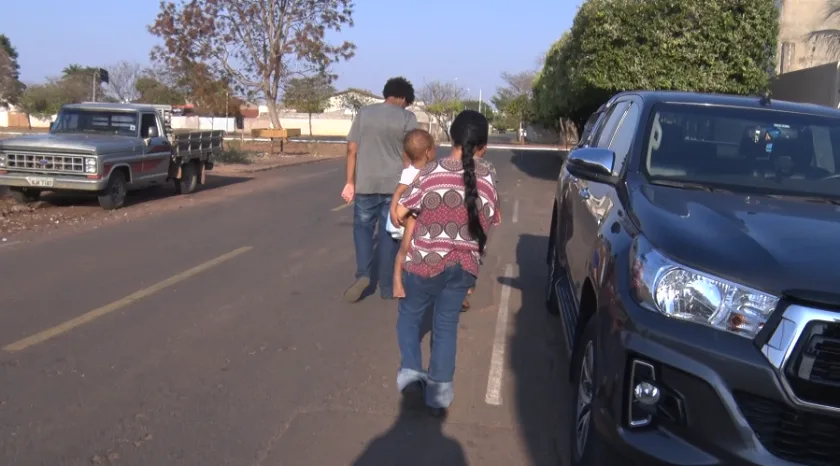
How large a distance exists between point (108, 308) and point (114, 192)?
7693mm

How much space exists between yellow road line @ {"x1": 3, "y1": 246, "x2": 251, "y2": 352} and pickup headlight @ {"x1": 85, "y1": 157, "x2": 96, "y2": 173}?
4.94 metres

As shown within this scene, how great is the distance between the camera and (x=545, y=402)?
17.3ft

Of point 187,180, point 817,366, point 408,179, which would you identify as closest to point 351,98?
point 187,180

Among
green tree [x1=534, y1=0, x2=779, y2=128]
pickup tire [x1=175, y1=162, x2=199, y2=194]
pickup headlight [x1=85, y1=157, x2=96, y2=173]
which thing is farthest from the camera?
green tree [x1=534, y1=0, x2=779, y2=128]

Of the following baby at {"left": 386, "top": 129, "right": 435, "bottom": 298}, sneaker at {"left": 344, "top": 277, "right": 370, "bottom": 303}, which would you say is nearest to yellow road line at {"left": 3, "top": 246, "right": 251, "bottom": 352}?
sneaker at {"left": 344, "top": 277, "right": 370, "bottom": 303}

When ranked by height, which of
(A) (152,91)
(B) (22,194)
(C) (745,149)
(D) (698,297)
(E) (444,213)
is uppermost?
(A) (152,91)

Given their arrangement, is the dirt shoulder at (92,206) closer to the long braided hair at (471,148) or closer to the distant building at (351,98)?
the long braided hair at (471,148)

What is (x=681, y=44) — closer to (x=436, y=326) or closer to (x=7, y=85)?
(x=436, y=326)

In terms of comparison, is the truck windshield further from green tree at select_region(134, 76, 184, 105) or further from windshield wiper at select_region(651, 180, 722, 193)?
green tree at select_region(134, 76, 184, 105)

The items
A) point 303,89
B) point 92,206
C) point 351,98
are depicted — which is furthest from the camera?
point 351,98

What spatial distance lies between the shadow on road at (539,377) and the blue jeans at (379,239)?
1.21m

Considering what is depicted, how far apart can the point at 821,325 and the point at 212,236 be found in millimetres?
9443

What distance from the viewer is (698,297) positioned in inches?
126

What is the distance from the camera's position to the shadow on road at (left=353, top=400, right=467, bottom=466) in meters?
4.32
